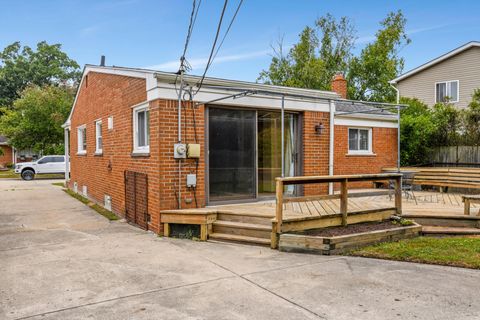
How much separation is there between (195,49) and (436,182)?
8.56 meters

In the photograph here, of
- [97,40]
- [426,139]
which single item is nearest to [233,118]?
[426,139]

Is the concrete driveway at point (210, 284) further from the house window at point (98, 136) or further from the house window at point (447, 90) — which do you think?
the house window at point (447, 90)

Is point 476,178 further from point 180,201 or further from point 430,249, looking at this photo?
point 180,201

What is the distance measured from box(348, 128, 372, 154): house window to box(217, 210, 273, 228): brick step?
637 centimetres

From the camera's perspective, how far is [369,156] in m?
12.6

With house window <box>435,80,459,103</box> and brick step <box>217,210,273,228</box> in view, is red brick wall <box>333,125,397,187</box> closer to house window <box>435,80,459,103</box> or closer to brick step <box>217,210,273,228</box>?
brick step <box>217,210,273,228</box>

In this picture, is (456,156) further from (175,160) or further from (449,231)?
(175,160)

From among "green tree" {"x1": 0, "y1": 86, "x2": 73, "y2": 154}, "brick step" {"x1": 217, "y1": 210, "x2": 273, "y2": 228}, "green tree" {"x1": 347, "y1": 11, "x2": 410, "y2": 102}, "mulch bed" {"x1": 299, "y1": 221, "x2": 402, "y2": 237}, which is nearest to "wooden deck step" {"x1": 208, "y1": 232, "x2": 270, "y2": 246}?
"brick step" {"x1": 217, "y1": 210, "x2": 273, "y2": 228}

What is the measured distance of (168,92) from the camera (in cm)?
735

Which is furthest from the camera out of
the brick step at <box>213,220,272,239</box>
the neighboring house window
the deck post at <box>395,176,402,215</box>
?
the neighboring house window

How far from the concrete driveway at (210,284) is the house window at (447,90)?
18.9 meters

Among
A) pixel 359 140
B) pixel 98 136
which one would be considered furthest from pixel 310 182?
pixel 98 136

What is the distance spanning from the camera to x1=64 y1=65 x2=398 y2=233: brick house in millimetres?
7422

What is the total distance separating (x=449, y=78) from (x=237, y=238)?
19.9 m
